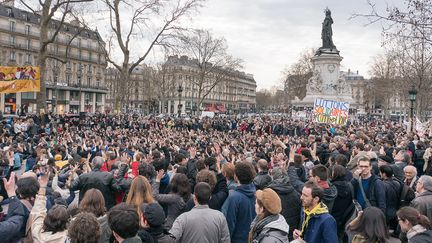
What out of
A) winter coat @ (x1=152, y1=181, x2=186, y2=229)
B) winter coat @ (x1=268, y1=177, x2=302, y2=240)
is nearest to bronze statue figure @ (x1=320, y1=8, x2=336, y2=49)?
winter coat @ (x1=268, y1=177, x2=302, y2=240)

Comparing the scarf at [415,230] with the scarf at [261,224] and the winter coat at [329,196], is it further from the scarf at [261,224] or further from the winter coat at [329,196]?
the winter coat at [329,196]

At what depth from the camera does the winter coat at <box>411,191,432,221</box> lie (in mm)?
5367

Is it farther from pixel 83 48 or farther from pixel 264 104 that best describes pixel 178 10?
pixel 264 104

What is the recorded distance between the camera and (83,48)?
78125mm

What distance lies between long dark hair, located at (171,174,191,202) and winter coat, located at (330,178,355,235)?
86.8 inches

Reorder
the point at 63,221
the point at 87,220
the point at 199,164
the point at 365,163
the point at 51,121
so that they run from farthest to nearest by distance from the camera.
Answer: the point at 51,121 < the point at 199,164 < the point at 365,163 < the point at 63,221 < the point at 87,220

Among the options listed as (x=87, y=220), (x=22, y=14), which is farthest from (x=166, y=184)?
(x=22, y=14)

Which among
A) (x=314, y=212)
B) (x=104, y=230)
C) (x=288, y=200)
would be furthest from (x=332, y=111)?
(x=104, y=230)

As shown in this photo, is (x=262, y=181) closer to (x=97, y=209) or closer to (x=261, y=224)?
(x=261, y=224)

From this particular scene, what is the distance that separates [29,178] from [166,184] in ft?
6.92

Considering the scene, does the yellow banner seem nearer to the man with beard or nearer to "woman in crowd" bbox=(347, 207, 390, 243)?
the man with beard

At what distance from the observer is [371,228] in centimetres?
374

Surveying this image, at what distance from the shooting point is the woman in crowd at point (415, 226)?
3912 mm

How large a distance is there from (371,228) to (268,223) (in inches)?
38.1
